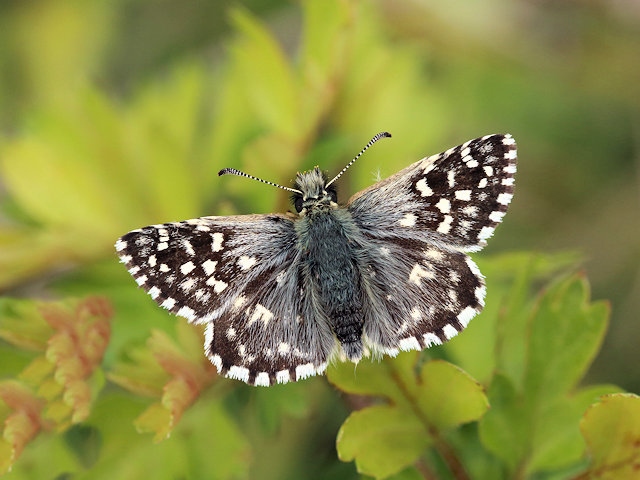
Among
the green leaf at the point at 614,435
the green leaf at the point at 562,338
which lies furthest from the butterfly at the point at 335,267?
the green leaf at the point at 614,435

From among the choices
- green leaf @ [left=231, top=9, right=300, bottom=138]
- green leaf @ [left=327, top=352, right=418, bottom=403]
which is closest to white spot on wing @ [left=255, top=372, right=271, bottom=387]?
green leaf @ [left=327, top=352, right=418, bottom=403]

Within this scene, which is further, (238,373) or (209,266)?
(209,266)

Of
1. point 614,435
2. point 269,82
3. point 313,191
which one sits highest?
point 269,82

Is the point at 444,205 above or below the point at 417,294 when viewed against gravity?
above

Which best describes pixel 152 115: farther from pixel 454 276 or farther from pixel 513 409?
pixel 513 409

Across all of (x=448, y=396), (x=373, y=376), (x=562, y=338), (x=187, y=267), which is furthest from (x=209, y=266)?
(x=562, y=338)

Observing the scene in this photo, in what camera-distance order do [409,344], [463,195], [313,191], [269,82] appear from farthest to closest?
[269,82] → [313,191] → [463,195] → [409,344]

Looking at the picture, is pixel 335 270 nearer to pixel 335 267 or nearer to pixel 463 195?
pixel 335 267

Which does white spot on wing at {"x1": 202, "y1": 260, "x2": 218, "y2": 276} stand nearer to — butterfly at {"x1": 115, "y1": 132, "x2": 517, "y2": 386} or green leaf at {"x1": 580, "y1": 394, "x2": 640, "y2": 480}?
butterfly at {"x1": 115, "y1": 132, "x2": 517, "y2": 386}
